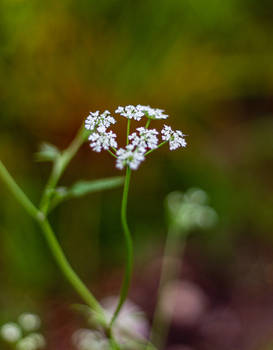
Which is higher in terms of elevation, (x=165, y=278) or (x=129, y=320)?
(x=165, y=278)

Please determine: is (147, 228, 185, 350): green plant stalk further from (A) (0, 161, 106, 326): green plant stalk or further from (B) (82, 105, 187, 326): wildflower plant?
(B) (82, 105, 187, 326): wildflower plant

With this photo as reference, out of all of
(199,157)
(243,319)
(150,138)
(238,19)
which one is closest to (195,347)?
(243,319)

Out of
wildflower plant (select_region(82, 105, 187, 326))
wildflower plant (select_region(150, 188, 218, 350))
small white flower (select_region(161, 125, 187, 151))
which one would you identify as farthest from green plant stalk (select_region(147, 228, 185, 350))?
small white flower (select_region(161, 125, 187, 151))

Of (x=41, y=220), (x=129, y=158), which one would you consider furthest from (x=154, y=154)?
(x=129, y=158)

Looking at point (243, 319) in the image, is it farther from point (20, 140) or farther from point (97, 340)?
point (20, 140)

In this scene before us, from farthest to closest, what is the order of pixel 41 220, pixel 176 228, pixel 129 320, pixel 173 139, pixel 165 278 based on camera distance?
1. pixel 165 278
2. pixel 176 228
3. pixel 129 320
4. pixel 41 220
5. pixel 173 139

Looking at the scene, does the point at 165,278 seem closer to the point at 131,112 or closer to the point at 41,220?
the point at 41,220
